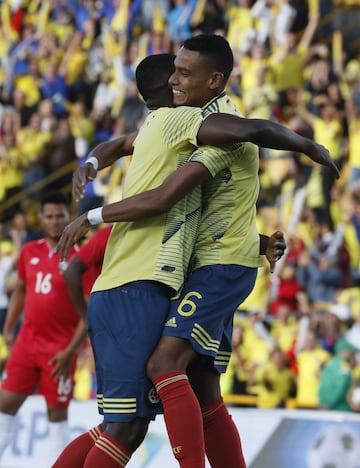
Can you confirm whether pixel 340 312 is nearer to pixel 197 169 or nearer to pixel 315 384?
pixel 315 384

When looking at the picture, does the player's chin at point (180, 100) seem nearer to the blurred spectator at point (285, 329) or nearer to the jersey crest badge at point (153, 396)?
the jersey crest badge at point (153, 396)

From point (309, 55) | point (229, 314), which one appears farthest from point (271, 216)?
point (229, 314)

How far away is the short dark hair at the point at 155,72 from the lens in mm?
5016

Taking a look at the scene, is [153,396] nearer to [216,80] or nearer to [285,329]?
[216,80]

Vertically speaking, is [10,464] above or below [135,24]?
below

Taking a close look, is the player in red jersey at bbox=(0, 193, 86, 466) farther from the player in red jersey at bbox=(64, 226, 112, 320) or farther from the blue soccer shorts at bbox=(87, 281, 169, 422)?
the blue soccer shorts at bbox=(87, 281, 169, 422)

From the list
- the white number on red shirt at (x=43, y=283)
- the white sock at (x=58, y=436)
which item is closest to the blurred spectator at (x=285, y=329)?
the white sock at (x=58, y=436)

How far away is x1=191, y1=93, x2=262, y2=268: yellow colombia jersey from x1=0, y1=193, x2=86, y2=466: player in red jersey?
9.14 ft

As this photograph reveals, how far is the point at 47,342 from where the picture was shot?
742 cm

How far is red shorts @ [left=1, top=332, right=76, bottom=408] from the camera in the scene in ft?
24.1

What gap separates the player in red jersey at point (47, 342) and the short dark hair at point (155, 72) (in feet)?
8.42

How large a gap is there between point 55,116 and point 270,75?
13.8 ft

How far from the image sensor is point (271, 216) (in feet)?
42.2

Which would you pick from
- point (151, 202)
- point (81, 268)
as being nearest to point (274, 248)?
point (151, 202)
